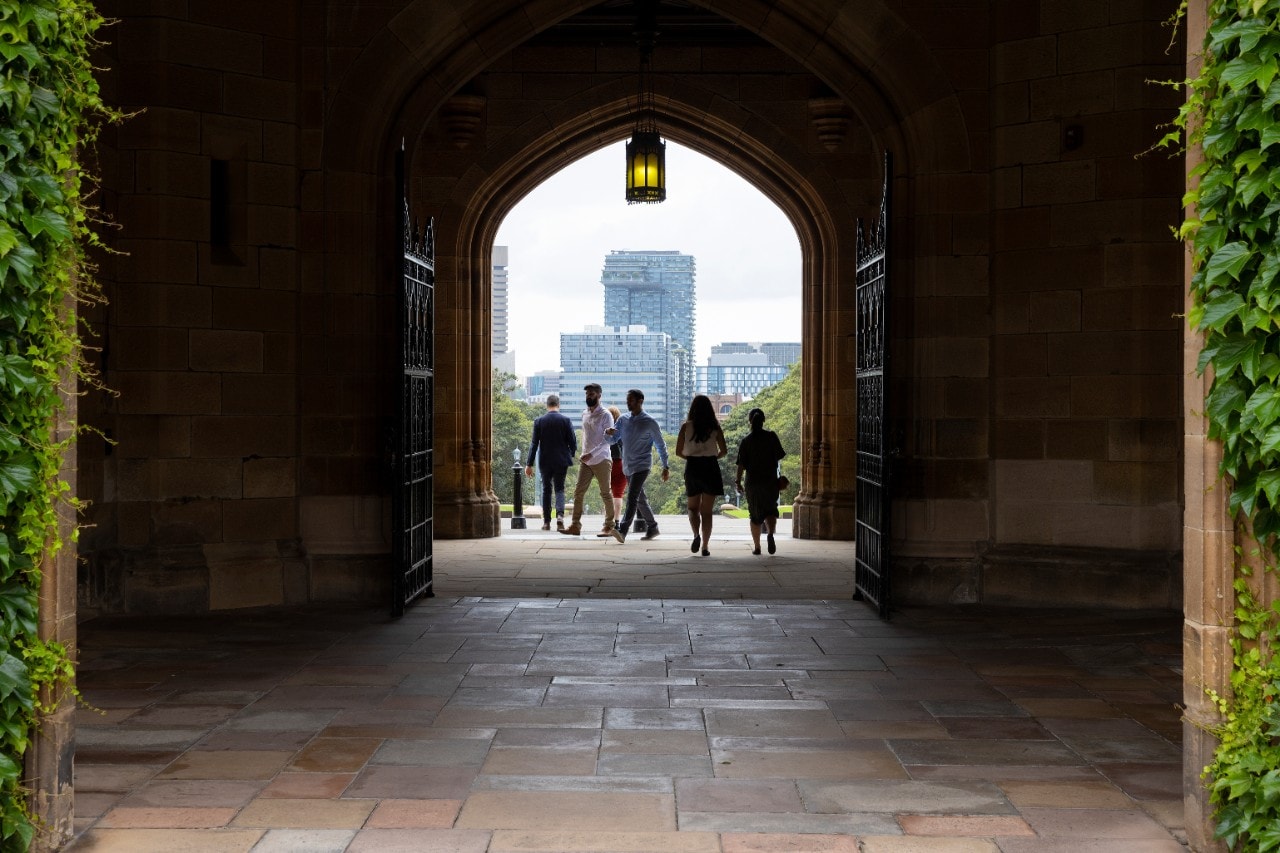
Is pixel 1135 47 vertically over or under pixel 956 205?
over

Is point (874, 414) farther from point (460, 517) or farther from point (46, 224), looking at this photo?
point (460, 517)

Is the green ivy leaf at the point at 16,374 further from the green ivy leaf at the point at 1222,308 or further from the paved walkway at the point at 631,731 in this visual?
the green ivy leaf at the point at 1222,308

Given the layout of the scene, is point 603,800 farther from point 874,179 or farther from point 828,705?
point 874,179

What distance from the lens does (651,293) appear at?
154 meters

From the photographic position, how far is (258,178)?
7320mm

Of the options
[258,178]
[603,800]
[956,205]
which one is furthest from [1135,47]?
[603,800]

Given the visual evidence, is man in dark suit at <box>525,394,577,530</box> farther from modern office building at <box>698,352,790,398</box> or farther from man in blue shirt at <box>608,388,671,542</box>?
modern office building at <box>698,352,790,398</box>

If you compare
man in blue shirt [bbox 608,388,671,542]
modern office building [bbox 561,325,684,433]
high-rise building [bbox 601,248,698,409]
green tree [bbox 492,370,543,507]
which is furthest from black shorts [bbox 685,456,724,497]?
high-rise building [bbox 601,248,698,409]

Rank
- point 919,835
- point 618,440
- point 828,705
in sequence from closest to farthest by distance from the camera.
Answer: point 919,835, point 828,705, point 618,440

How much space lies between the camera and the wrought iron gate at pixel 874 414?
23.2ft

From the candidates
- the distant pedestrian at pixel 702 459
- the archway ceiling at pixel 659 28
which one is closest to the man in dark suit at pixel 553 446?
the distant pedestrian at pixel 702 459

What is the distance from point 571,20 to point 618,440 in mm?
3778

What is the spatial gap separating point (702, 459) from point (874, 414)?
315 cm

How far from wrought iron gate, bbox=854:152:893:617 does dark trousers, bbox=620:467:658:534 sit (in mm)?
3834
